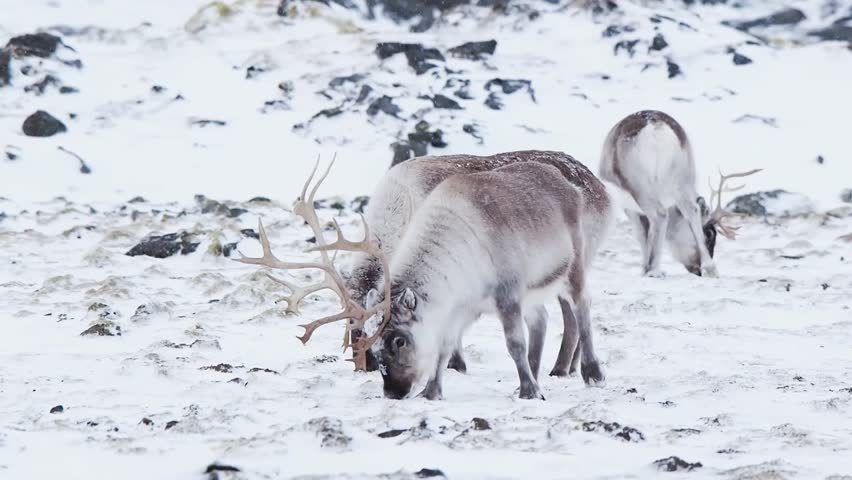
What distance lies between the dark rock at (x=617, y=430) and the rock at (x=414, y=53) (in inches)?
836

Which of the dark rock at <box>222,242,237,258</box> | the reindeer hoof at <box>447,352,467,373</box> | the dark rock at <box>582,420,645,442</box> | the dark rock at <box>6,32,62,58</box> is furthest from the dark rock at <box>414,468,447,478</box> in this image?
the dark rock at <box>6,32,62,58</box>

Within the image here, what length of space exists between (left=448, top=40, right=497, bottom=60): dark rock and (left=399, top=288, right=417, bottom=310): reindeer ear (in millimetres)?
21680

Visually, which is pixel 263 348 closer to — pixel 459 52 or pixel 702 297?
pixel 702 297

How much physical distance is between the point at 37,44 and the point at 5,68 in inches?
80.0

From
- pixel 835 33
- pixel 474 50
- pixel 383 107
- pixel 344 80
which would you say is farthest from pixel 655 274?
pixel 835 33

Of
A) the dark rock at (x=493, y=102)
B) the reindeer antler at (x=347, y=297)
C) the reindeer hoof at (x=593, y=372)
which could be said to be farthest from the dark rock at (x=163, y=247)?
the dark rock at (x=493, y=102)

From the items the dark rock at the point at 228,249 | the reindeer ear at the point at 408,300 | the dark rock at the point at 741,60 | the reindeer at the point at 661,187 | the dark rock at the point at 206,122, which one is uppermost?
the reindeer ear at the point at 408,300

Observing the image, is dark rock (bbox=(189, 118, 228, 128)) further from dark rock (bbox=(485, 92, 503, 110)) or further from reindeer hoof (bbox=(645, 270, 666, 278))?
reindeer hoof (bbox=(645, 270, 666, 278))

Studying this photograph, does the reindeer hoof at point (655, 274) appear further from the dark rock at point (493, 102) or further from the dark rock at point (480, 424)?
the dark rock at point (493, 102)

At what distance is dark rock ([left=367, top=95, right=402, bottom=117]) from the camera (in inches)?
854

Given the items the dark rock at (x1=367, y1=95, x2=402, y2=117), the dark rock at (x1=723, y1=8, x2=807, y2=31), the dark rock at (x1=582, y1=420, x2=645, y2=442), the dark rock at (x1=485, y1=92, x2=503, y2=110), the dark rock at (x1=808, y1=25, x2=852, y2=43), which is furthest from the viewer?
the dark rock at (x1=723, y1=8, x2=807, y2=31)

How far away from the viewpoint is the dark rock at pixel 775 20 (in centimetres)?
3225

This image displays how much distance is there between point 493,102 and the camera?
22562mm

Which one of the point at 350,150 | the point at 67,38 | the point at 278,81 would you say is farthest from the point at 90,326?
the point at 67,38
